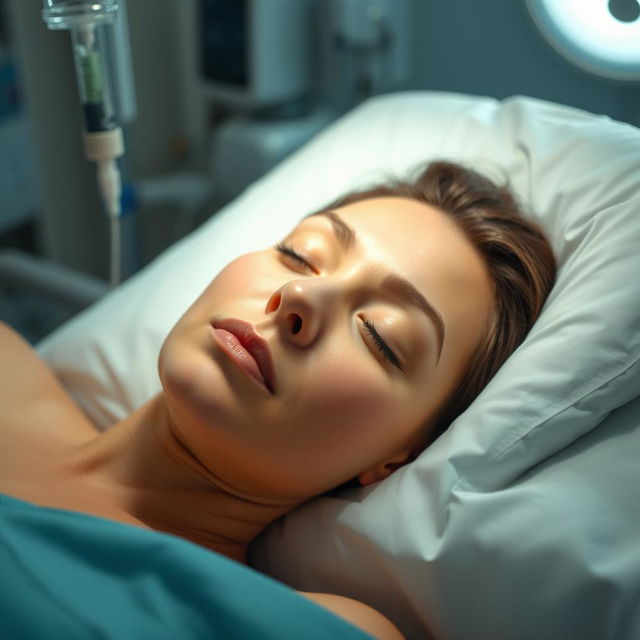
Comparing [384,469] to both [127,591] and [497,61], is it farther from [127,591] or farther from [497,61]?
[497,61]

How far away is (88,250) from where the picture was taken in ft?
7.41

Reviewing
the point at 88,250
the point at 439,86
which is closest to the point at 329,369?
the point at 439,86

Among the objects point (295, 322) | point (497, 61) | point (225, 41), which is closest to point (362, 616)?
point (295, 322)

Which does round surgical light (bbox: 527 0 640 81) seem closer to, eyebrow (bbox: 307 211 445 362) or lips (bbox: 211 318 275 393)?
eyebrow (bbox: 307 211 445 362)

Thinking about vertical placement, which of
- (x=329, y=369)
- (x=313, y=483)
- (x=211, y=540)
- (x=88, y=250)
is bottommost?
(x=88, y=250)

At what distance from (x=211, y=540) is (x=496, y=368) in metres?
0.40

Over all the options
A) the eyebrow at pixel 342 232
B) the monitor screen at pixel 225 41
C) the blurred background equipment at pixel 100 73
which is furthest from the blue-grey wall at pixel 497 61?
the eyebrow at pixel 342 232

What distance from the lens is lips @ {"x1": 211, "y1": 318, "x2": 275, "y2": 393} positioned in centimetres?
85

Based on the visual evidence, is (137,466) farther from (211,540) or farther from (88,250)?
(88,250)

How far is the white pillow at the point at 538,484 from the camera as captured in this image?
78 centimetres

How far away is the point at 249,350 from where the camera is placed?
2.81 ft

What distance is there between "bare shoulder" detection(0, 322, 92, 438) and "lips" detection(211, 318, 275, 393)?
0.36m

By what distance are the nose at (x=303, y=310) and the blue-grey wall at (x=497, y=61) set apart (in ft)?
3.08

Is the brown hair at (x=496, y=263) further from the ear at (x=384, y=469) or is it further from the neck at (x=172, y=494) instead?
the neck at (x=172, y=494)
